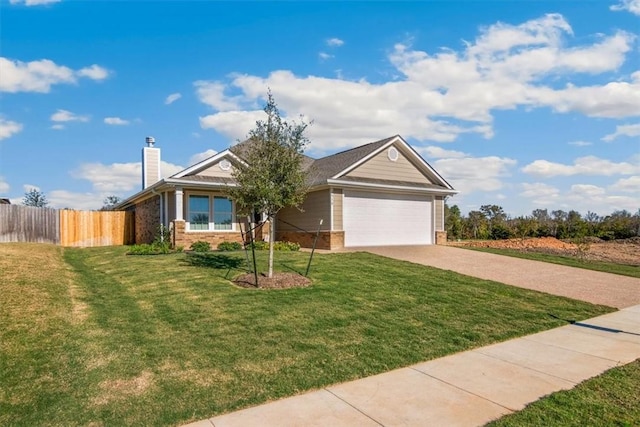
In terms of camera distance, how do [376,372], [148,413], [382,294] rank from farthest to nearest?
1. [382,294]
2. [376,372]
3. [148,413]

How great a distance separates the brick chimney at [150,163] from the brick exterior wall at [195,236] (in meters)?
5.91

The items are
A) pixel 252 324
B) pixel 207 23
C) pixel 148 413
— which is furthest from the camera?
pixel 207 23

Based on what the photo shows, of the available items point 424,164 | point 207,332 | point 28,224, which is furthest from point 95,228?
point 207,332

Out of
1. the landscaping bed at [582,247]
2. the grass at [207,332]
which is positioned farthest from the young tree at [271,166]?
the landscaping bed at [582,247]

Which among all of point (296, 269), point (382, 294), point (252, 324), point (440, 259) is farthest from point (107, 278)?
point (440, 259)

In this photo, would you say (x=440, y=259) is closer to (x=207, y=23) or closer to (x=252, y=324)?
(x=252, y=324)

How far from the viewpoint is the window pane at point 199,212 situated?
18.0 meters

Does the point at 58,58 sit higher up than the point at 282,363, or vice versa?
the point at 58,58

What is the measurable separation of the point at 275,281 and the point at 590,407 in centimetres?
663

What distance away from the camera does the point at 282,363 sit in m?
5.18

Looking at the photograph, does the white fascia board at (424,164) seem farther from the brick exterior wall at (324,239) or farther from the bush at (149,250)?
→ the bush at (149,250)

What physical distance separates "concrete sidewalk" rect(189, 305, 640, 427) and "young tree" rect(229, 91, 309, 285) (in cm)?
552

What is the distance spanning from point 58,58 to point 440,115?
15369 millimetres

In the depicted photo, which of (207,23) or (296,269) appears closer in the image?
(296,269)
